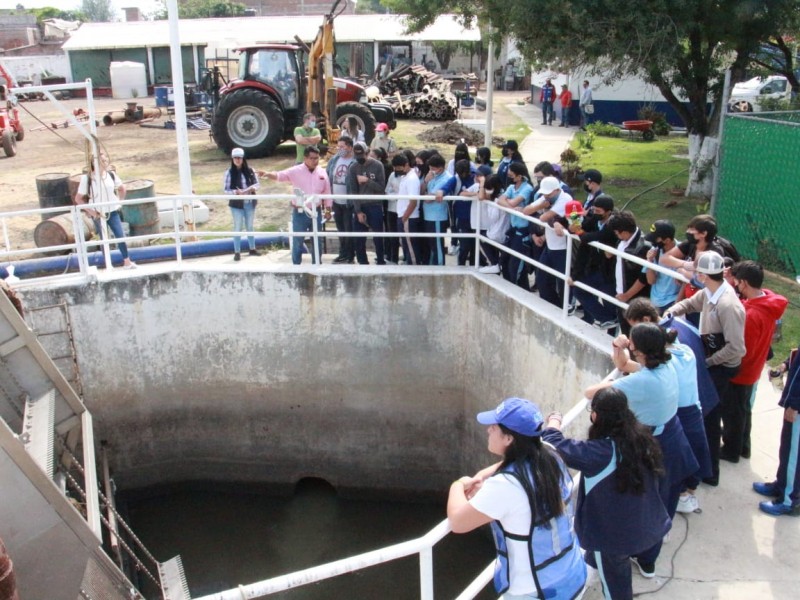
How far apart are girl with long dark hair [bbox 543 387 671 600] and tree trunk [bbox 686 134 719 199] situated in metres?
9.82

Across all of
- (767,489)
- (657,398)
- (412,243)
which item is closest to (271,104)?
(412,243)

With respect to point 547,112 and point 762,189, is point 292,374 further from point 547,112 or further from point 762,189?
point 547,112

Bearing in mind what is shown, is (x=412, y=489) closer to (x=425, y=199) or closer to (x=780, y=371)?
(x=425, y=199)

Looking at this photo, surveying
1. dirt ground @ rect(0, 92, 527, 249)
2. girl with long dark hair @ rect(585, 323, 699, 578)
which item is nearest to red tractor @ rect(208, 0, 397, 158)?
dirt ground @ rect(0, 92, 527, 249)

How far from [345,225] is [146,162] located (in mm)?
11073

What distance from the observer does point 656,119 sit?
21.4 metres

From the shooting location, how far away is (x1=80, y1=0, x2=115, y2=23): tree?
83.8 m

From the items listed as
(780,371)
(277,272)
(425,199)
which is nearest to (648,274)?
(780,371)

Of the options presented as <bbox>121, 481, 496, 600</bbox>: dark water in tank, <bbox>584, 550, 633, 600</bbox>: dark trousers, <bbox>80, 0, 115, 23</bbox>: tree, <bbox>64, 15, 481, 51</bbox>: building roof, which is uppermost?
<bbox>80, 0, 115, 23</bbox>: tree

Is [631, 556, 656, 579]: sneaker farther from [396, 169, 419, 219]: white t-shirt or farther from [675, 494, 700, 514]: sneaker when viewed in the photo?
[396, 169, 419, 219]: white t-shirt

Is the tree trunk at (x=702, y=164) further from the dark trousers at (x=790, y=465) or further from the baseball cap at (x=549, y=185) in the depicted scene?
the dark trousers at (x=790, y=465)

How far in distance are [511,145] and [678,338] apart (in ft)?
15.3

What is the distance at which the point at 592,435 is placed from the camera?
11.5 feet

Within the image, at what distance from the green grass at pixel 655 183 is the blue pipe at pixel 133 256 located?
230 inches
